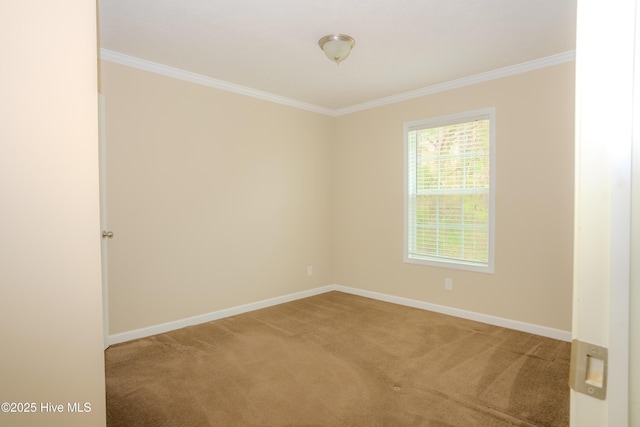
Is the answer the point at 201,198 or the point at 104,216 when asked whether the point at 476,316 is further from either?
the point at 104,216

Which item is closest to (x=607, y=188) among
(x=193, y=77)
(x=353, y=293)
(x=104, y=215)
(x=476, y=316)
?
(x=104, y=215)

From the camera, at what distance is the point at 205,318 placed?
3.73 meters

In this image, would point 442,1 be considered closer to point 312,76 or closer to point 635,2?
point 312,76

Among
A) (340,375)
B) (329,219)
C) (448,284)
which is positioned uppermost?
(329,219)

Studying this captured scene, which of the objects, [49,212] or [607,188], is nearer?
[607,188]

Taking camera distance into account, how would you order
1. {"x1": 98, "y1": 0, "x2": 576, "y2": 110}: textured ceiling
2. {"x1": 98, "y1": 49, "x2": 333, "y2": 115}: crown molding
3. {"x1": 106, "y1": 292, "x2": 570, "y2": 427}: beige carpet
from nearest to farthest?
{"x1": 106, "y1": 292, "x2": 570, "y2": 427}: beige carpet → {"x1": 98, "y1": 0, "x2": 576, "y2": 110}: textured ceiling → {"x1": 98, "y1": 49, "x2": 333, "y2": 115}: crown molding

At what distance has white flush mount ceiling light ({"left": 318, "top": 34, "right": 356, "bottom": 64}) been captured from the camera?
276 cm

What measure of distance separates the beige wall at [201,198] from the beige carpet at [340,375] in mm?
456

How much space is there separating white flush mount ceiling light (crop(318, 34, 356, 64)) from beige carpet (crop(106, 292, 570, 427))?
2.48 m

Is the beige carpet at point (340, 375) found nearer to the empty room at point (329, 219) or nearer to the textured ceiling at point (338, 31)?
the empty room at point (329, 219)

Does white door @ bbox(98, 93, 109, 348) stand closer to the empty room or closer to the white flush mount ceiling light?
the empty room

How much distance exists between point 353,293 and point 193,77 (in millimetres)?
3325

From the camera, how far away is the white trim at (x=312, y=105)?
10.2 feet

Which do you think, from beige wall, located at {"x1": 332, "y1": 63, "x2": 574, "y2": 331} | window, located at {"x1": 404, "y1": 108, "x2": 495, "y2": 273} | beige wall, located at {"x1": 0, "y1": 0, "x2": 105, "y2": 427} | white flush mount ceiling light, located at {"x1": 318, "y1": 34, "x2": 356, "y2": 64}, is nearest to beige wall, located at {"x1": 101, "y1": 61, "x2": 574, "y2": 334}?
beige wall, located at {"x1": 332, "y1": 63, "x2": 574, "y2": 331}
